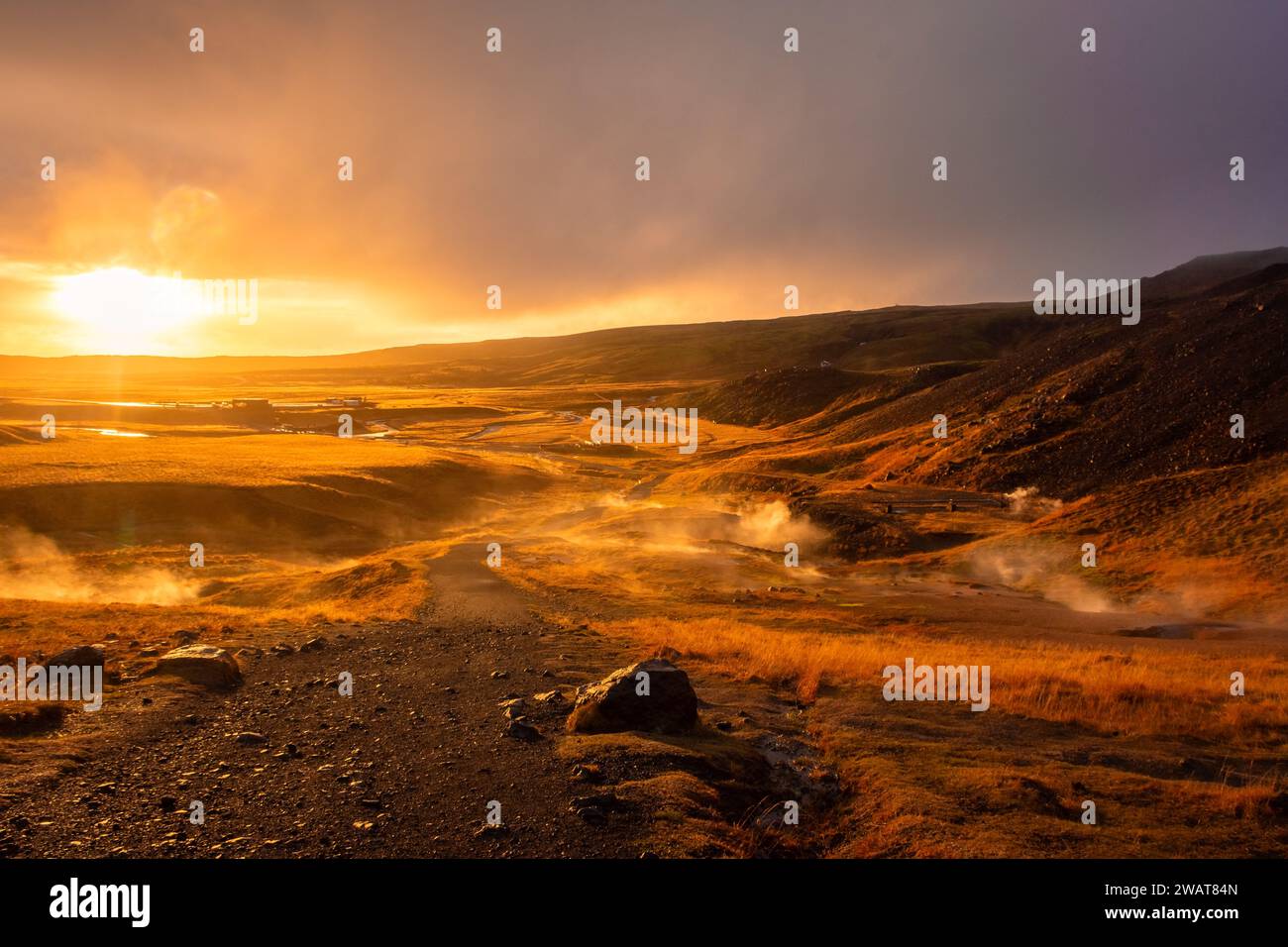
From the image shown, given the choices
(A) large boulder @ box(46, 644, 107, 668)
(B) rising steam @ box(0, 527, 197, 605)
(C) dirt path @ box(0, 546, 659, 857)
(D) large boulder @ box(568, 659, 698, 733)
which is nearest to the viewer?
(C) dirt path @ box(0, 546, 659, 857)

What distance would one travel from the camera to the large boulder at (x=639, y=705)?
48.5 feet

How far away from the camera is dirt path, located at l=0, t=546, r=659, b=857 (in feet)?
31.6

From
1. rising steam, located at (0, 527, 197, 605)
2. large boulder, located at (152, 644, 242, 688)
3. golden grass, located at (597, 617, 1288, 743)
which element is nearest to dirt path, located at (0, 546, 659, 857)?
large boulder, located at (152, 644, 242, 688)

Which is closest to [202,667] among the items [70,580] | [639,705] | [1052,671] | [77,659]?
[77,659]

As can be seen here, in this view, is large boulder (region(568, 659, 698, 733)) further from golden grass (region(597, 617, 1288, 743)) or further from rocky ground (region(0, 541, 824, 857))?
golden grass (region(597, 617, 1288, 743))

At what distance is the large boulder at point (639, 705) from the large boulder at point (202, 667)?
9.45 meters

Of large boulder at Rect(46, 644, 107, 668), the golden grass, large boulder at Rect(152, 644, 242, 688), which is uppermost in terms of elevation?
large boulder at Rect(46, 644, 107, 668)

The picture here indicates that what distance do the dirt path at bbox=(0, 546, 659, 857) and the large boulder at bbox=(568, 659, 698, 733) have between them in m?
1.34

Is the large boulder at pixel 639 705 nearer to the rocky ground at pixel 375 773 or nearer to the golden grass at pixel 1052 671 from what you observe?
the rocky ground at pixel 375 773

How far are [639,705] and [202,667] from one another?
11562 mm

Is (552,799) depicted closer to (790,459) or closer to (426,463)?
(426,463)

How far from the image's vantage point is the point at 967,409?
9056 centimetres
